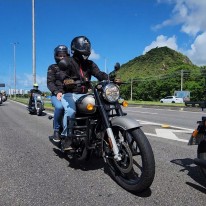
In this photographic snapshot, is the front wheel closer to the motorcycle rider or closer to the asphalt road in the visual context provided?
the asphalt road

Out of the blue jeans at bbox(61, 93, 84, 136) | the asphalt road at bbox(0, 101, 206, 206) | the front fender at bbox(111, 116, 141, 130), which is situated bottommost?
the asphalt road at bbox(0, 101, 206, 206)

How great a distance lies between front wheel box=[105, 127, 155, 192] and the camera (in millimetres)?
3483

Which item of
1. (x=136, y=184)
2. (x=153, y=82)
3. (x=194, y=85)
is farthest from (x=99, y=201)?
(x=153, y=82)

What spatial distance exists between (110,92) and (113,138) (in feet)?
1.90

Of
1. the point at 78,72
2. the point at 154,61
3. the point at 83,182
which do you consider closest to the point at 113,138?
the point at 83,182

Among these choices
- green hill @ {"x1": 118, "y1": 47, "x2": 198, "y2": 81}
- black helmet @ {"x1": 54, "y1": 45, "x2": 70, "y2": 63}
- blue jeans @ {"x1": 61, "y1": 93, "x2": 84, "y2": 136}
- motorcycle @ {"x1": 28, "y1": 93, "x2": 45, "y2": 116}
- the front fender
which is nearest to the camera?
the front fender

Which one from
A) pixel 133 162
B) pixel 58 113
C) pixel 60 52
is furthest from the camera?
pixel 60 52

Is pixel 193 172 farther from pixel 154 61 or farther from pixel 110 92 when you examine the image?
pixel 154 61

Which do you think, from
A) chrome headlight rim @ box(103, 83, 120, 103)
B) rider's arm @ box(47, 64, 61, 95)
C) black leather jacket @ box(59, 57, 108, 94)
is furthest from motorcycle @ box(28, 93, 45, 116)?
chrome headlight rim @ box(103, 83, 120, 103)

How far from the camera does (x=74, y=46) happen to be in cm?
484

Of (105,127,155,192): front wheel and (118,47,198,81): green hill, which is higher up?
(118,47,198,81): green hill

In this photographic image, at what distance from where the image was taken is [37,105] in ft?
52.9

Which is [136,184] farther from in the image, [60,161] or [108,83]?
A: [60,161]

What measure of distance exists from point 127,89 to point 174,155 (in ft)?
226
